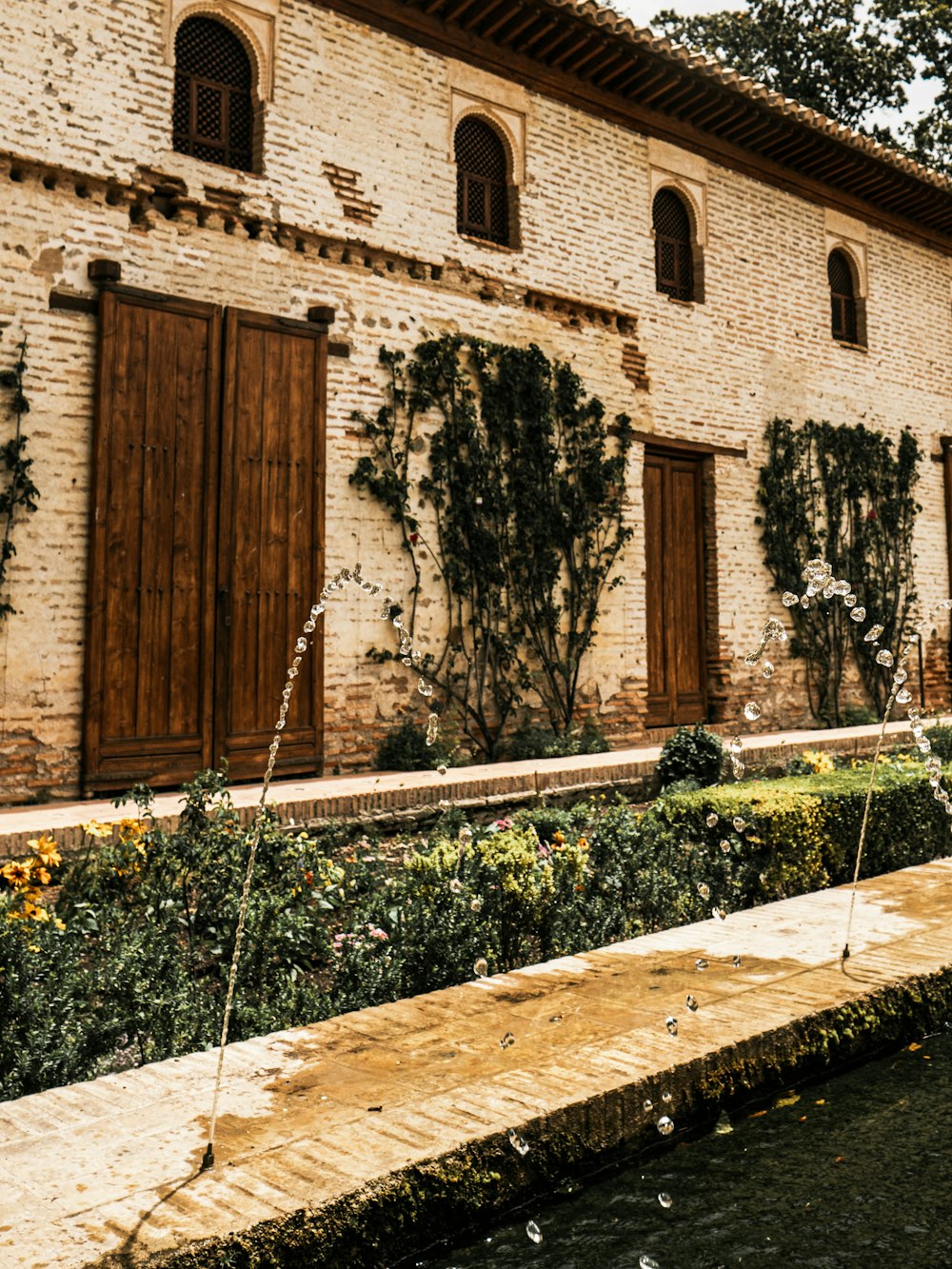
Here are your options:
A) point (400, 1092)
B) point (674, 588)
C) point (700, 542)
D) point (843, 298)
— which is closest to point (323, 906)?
point (400, 1092)

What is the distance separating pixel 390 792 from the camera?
6.71 metres

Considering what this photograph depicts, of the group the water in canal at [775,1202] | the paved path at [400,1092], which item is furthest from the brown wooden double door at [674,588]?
the water in canal at [775,1202]

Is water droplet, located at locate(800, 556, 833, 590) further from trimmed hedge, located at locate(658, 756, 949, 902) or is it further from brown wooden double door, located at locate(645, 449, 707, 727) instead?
trimmed hedge, located at locate(658, 756, 949, 902)

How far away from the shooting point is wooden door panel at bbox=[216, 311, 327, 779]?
778 centimetres

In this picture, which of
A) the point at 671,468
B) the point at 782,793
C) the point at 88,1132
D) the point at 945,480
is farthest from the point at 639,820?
the point at 945,480

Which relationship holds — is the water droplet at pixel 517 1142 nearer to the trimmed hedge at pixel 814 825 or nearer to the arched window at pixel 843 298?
the trimmed hedge at pixel 814 825

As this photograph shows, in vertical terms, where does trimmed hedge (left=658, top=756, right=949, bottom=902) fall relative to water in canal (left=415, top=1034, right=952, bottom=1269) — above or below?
above

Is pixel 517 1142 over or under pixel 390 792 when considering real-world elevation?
under

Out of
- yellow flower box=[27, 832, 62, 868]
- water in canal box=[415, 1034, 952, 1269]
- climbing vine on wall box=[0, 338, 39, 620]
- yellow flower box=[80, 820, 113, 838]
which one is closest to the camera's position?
water in canal box=[415, 1034, 952, 1269]

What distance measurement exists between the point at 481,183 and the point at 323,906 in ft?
24.1

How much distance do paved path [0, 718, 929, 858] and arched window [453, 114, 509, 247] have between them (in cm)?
474

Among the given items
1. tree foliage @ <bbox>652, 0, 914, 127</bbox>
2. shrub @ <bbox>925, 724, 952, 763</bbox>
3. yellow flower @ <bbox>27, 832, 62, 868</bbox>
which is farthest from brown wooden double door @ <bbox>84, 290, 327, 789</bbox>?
tree foliage @ <bbox>652, 0, 914, 127</bbox>

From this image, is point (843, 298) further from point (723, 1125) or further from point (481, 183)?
point (723, 1125)

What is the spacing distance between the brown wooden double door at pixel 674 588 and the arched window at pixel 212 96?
4811 mm
